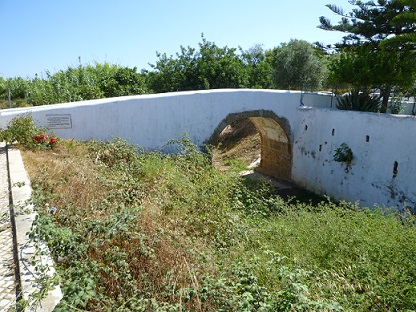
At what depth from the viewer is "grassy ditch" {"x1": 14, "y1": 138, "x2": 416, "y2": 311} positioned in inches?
113

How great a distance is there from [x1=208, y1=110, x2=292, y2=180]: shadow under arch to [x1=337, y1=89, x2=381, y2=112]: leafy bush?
211cm

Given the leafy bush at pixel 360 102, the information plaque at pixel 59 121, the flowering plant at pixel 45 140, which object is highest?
the leafy bush at pixel 360 102

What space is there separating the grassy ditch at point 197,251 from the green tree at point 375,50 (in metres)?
6.49

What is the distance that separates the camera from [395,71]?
1002 cm

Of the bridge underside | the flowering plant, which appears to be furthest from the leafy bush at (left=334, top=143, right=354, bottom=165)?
the flowering plant

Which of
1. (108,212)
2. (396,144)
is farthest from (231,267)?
(396,144)

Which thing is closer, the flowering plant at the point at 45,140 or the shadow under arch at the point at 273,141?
the flowering plant at the point at 45,140

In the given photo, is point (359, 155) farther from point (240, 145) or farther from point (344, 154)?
point (240, 145)

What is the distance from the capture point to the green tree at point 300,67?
16375mm

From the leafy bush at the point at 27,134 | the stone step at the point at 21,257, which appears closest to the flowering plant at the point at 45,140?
the leafy bush at the point at 27,134

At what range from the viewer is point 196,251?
365 cm

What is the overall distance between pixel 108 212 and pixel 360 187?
25.0ft

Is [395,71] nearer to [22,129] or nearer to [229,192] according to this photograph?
[229,192]

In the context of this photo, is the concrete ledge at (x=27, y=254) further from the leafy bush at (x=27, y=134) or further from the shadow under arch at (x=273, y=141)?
the shadow under arch at (x=273, y=141)
